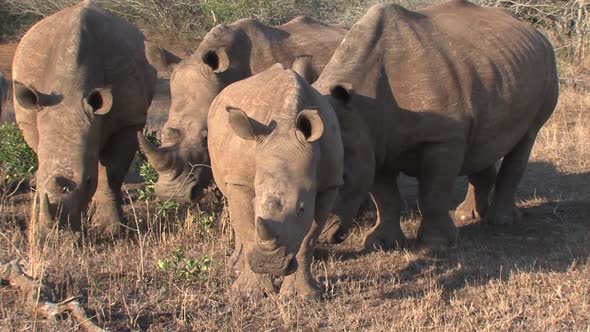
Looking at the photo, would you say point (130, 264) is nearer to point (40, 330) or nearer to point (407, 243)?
point (40, 330)

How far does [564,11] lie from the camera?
1703 centimetres

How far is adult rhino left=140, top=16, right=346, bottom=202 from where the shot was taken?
25.1ft

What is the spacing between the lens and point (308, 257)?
6039mm

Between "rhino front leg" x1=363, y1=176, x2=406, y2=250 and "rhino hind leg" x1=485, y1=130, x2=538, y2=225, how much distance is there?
55.8 inches

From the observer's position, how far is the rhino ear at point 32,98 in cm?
754

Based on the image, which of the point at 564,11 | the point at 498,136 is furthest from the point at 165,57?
the point at 564,11

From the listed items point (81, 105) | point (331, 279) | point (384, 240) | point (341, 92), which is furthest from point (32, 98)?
point (384, 240)

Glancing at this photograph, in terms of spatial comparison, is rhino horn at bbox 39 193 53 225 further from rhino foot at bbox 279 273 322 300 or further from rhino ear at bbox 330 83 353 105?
rhino ear at bbox 330 83 353 105

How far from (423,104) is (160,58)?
2.57 metres

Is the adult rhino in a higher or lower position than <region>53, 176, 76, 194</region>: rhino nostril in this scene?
higher

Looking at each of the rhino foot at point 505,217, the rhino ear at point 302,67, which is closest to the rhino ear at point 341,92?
the rhino ear at point 302,67

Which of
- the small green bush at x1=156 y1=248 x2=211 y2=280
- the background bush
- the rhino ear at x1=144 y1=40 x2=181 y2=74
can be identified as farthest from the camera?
the background bush

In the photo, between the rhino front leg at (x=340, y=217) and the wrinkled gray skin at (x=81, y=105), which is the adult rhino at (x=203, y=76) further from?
the rhino front leg at (x=340, y=217)

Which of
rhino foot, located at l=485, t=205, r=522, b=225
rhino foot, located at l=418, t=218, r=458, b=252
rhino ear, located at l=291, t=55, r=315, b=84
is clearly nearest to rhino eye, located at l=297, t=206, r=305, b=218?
rhino ear, located at l=291, t=55, r=315, b=84
